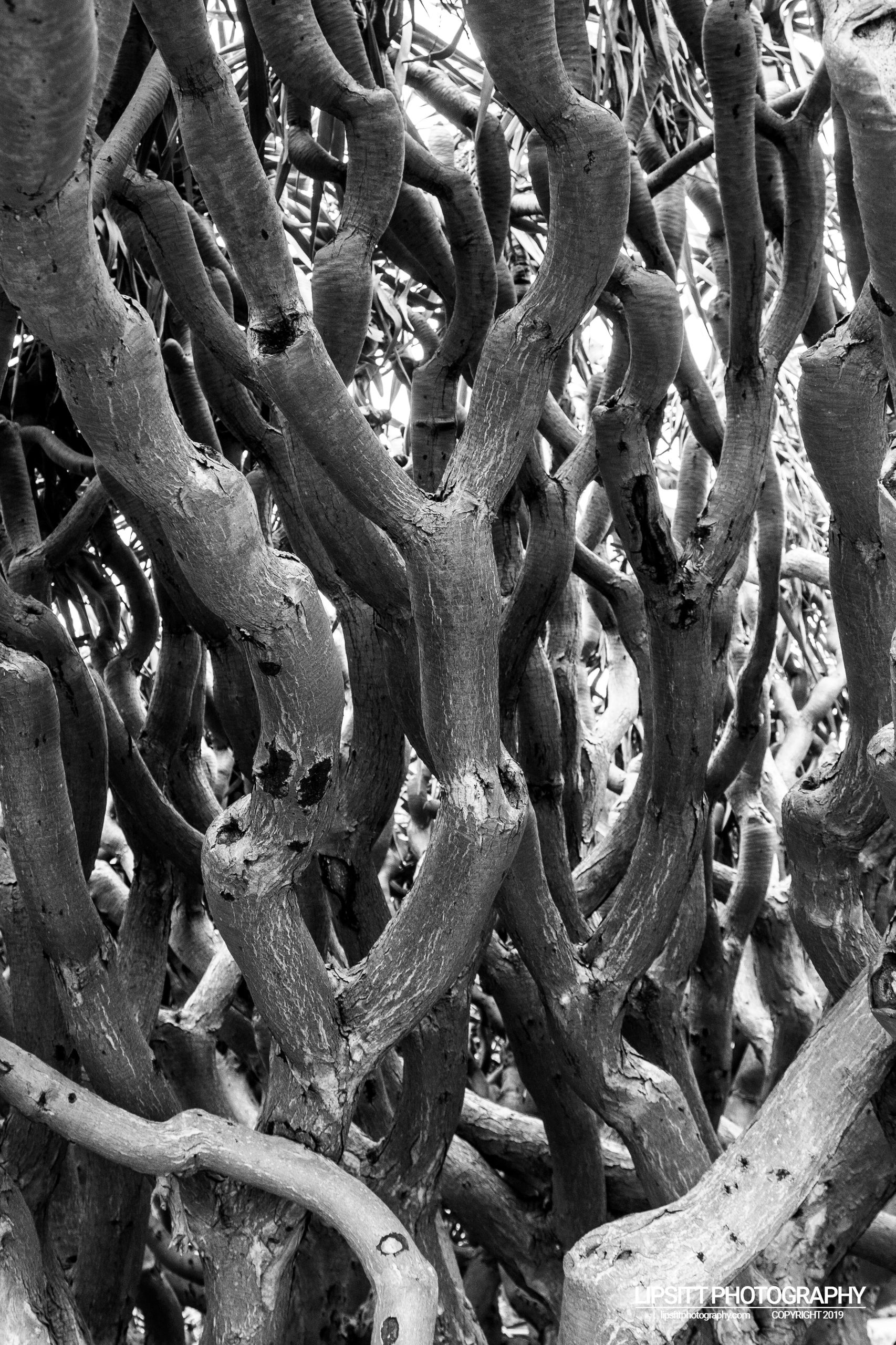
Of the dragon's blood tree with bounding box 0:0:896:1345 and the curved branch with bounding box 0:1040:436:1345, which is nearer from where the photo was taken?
the dragon's blood tree with bounding box 0:0:896:1345

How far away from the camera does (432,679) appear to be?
1.62 metres

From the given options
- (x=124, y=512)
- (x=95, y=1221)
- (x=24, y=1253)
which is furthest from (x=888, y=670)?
(x=95, y=1221)

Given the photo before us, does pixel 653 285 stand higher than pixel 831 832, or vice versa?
pixel 653 285

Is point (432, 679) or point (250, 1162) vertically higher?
point (432, 679)

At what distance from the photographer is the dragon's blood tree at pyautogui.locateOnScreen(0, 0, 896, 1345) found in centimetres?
144

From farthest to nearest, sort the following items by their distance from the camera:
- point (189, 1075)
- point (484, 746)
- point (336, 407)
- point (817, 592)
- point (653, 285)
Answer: point (817, 592) < point (189, 1075) < point (653, 285) < point (484, 746) < point (336, 407)

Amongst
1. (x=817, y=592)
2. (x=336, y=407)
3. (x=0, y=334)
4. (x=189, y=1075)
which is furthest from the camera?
(x=817, y=592)

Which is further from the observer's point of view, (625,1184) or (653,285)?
(625,1184)

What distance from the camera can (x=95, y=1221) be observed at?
2.18m

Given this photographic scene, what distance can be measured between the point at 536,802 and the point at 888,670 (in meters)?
0.82

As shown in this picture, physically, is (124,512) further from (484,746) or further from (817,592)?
(817,592)

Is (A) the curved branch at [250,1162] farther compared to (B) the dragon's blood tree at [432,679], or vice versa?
(A) the curved branch at [250,1162]

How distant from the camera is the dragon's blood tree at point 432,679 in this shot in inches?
56.6

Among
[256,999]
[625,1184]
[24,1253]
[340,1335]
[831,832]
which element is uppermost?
[831,832]
